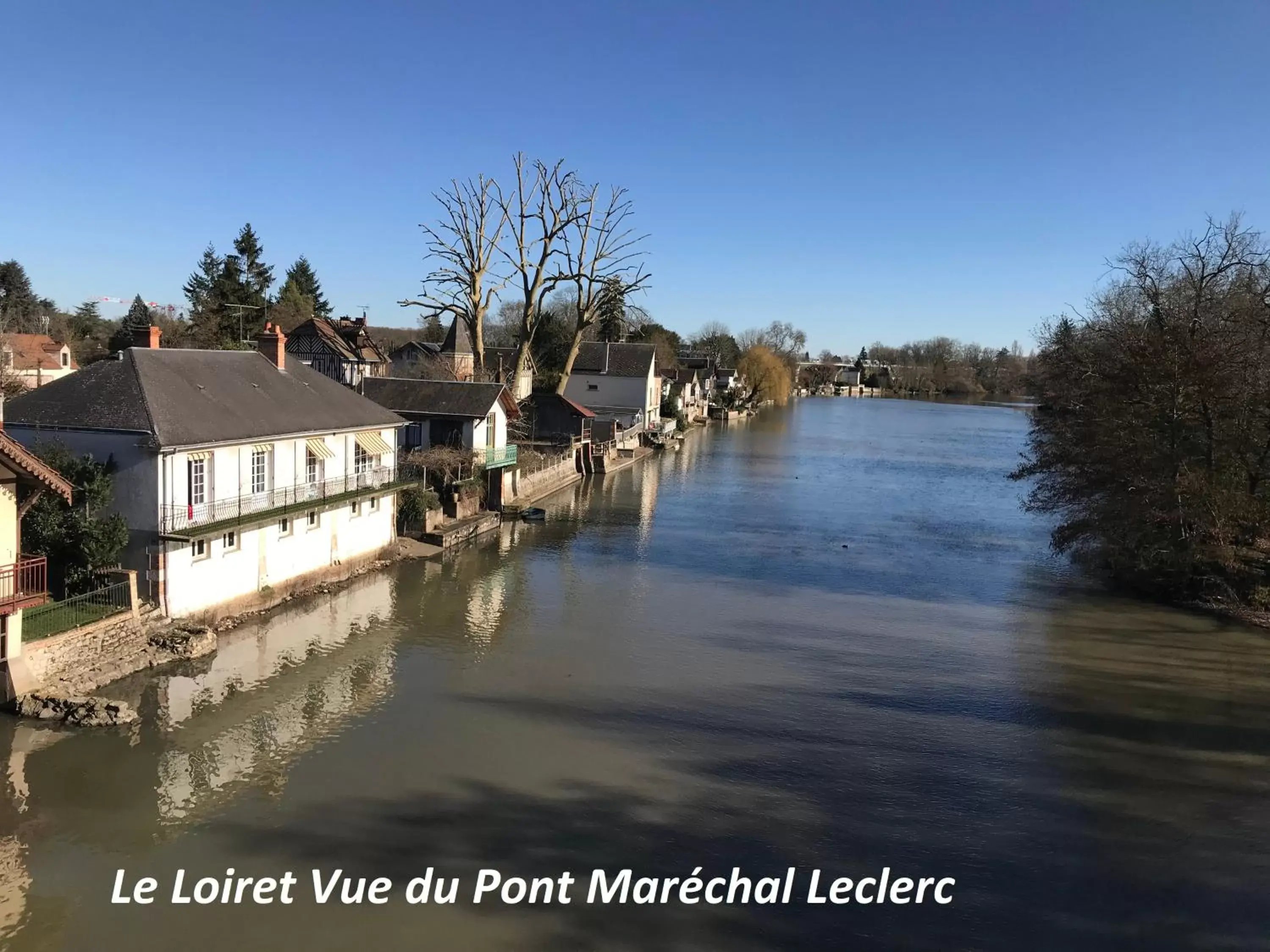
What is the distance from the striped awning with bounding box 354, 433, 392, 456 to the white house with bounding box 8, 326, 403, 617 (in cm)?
5

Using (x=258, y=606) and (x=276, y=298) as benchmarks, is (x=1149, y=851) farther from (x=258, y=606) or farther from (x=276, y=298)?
(x=276, y=298)

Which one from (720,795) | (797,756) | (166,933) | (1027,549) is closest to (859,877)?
(720,795)

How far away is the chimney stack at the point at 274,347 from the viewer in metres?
23.9

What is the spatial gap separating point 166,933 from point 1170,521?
79.1 feet

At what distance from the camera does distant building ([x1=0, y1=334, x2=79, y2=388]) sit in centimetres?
4131

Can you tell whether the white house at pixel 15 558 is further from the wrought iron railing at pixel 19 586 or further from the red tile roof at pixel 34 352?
the red tile roof at pixel 34 352

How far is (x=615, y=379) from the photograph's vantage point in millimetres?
66625

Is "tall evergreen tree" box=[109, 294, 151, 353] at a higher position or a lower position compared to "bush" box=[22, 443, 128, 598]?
higher

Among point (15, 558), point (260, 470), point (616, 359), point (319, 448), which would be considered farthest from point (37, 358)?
point (15, 558)

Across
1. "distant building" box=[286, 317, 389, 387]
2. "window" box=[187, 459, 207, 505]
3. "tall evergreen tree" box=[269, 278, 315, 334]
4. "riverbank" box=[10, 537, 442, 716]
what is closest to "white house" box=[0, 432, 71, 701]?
"riverbank" box=[10, 537, 442, 716]

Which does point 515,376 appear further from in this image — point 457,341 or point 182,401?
point 182,401

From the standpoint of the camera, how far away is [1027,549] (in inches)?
1249

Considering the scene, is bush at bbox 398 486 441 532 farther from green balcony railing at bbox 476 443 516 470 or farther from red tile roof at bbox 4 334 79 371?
red tile roof at bbox 4 334 79 371

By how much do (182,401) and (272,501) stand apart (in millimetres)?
2926
